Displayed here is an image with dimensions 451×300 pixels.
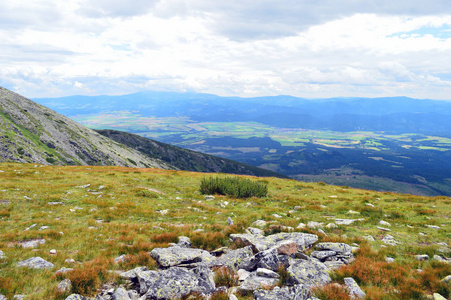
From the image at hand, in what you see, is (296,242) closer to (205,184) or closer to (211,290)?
(211,290)

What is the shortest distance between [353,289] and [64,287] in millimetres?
8367

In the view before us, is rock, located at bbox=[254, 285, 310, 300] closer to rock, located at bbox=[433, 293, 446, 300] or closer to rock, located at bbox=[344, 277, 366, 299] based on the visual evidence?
rock, located at bbox=[344, 277, 366, 299]

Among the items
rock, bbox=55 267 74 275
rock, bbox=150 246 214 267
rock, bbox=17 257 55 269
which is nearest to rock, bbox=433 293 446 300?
rock, bbox=150 246 214 267

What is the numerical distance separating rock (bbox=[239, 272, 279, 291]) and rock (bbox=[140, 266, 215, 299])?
102 centimetres

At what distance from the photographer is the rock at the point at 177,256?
320 inches

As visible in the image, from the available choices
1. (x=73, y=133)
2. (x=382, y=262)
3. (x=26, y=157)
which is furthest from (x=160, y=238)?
(x=73, y=133)

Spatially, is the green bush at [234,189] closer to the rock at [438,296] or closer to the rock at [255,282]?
the rock at [255,282]

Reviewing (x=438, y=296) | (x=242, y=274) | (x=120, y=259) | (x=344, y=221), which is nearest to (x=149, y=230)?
(x=120, y=259)

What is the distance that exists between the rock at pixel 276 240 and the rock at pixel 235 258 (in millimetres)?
492

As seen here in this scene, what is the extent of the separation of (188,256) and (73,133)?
124631 mm

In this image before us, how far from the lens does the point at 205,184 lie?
23688 mm

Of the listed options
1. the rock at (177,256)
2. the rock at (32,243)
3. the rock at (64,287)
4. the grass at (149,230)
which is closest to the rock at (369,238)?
the grass at (149,230)

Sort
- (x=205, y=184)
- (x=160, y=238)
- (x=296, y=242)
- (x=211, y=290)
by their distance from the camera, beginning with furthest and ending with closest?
(x=205, y=184), (x=160, y=238), (x=296, y=242), (x=211, y=290)

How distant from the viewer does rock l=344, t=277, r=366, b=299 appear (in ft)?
21.0
